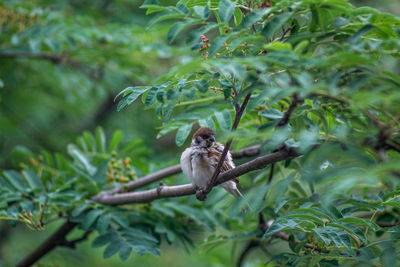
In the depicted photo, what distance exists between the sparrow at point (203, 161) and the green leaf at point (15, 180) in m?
1.53

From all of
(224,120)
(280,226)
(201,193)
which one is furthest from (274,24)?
(280,226)

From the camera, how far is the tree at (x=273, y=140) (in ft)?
6.02

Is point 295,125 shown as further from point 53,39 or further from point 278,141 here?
point 53,39

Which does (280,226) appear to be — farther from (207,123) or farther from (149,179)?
(149,179)

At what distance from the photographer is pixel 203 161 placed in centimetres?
364

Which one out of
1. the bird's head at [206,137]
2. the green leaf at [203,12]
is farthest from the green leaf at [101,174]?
the green leaf at [203,12]

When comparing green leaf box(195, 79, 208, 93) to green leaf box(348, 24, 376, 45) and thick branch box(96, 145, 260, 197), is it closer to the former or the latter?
green leaf box(348, 24, 376, 45)

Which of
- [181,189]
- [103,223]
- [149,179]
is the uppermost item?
[181,189]

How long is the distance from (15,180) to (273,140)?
2.89 metres

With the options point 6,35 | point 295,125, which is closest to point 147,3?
point 295,125

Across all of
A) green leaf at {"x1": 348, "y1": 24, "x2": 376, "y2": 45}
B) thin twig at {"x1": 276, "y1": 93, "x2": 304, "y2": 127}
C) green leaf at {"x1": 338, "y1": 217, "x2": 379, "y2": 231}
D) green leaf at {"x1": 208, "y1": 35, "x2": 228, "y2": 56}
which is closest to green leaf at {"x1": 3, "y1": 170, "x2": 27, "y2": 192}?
green leaf at {"x1": 208, "y1": 35, "x2": 228, "y2": 56}

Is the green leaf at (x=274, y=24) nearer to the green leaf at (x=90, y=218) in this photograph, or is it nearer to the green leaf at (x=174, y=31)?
Answer: the green leaf at (x=174, y=31)

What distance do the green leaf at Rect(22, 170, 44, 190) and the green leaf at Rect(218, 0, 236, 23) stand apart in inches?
104

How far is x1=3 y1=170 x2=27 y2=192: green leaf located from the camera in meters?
3.78
